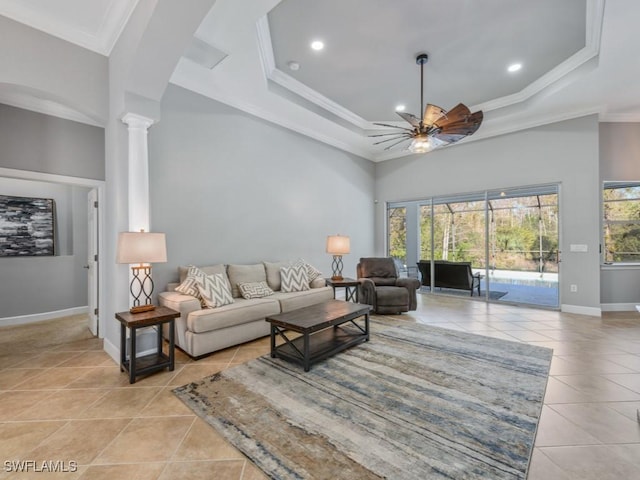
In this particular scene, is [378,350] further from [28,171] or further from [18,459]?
[28,171]

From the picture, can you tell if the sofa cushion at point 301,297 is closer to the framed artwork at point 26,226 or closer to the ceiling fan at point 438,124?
the ceiling fan at point 438,124

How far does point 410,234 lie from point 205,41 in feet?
19.2

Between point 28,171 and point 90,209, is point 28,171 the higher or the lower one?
the higher one

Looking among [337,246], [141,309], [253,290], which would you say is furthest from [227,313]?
[337,246]

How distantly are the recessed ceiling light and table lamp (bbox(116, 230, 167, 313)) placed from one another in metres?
4.94

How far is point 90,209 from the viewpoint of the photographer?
13.1 feet

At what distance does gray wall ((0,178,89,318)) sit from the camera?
176 inches

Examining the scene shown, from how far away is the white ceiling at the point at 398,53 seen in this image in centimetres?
287

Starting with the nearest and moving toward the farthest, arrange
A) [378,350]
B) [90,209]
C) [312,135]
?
[378,350], [90,209], [312,135]

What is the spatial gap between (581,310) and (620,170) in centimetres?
259

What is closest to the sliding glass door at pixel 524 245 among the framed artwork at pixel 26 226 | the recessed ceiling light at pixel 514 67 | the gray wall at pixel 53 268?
the recessed ceiling light at pixel 514 67

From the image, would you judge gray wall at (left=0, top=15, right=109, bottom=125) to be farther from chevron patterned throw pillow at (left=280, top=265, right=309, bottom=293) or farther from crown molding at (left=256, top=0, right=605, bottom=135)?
chevron patterned throw pillow at (left=280, top=265, right=309, bottom=293)

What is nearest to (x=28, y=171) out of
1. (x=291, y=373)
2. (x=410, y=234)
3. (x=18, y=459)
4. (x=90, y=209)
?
(x=90, y=209)

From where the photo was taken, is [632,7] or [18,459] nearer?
[18,459]
